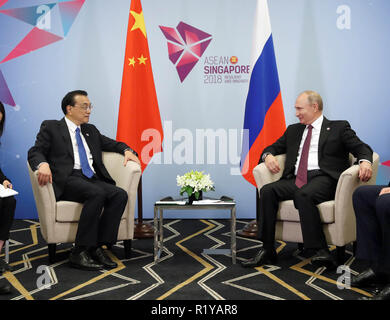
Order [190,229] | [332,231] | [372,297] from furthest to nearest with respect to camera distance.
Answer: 1. [190,229]
2. [332,231]
3. [372,297]

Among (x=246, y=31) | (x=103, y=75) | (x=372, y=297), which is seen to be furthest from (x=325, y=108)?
(x=372, y=297)

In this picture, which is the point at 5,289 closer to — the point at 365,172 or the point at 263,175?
the point at 263,175

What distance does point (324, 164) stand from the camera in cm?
327

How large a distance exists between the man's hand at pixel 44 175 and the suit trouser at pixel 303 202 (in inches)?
58.7

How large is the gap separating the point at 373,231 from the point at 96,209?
5.87 feet

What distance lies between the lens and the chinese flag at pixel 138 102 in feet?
13.5

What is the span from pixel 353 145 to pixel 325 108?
5.42ft

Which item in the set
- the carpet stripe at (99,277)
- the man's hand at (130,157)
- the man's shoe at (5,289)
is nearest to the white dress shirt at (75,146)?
the man's hand at (130,157)

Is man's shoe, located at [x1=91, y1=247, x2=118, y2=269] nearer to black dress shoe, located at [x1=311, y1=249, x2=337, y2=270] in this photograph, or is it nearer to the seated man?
black dress shoe, located at [x1=311, y1=249, x2=337, y2=270]

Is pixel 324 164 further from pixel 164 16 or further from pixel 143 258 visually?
pixel 164 16

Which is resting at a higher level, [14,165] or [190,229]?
[14,165]

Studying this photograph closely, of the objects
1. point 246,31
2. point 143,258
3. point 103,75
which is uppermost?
point 246,31

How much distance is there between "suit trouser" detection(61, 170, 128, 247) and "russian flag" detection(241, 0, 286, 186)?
144 cm

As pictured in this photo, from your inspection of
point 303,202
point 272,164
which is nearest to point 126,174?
point 272,164
